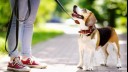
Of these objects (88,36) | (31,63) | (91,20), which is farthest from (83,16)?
(31,63)

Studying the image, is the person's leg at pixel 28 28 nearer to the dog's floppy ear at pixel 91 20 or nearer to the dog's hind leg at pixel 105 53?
the dog's floppy ear at pixel 91 20

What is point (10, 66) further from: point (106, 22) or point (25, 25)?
point (106, 22)

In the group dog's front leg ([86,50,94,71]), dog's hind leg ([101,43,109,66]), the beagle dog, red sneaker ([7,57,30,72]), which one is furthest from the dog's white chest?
red sneaker ([7,57,30,72])

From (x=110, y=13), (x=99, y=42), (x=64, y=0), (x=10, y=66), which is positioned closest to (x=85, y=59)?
(x=99, y=42)

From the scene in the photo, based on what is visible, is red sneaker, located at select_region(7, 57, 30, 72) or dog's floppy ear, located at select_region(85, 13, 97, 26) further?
dog's floppy ear, located at select_region(85, 13, 97, 26)

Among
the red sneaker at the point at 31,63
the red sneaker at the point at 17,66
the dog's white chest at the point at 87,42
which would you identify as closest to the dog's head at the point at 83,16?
the dog's white chest at the point at 87,42

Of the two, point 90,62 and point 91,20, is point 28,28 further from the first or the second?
point 90,62

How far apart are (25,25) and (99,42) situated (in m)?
1.37

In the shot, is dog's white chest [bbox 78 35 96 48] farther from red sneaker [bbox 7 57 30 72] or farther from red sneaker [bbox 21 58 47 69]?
red sneaker [bbox 7 57 30 72]

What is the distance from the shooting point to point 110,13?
32969 millimetres

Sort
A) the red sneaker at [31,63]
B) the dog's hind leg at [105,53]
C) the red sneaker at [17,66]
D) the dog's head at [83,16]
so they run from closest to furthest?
the red sneaker at [17,66] < the dog's head at [83,16] < the red sneaker at [31,63] < the dog's hind leg at [105,53]

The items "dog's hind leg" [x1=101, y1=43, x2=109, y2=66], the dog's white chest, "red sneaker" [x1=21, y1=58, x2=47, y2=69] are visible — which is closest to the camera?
the dog's white chest

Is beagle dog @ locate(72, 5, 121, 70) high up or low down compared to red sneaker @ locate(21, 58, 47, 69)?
up

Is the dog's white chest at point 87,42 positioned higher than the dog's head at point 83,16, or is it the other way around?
the dog's head at point 83,16
